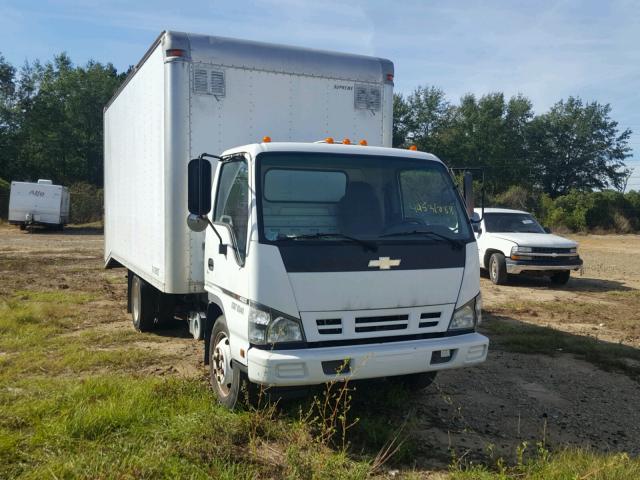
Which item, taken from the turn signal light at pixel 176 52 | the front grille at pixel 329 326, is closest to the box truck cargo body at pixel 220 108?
the turn signal light at pixel 176 52

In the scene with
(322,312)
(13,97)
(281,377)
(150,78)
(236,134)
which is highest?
(13,97)

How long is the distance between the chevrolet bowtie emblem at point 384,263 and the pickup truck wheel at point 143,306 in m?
4.17

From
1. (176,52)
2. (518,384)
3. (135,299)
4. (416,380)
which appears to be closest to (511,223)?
(518,384)

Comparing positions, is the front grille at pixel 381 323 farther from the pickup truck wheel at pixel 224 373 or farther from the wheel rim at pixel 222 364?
the wheel rim at pixel 222 364

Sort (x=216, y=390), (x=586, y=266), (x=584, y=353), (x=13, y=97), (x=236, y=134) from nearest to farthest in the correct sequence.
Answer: (x=216, y=390) → (x=236, y=134) → (x=584, y=353) → (x=586, y=266) → (x=13, y=97)

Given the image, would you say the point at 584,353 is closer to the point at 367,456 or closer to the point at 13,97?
the point at 367,456

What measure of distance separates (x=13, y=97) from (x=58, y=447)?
50.4 meters

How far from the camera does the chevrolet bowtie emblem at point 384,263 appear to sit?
4.29 metres

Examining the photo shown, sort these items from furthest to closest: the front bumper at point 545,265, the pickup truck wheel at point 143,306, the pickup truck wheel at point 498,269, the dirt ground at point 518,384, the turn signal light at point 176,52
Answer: the pickup truck wheel at point 498,269 → the front bumper at point 545,265 → the pickup truck wheel at point 143,306 → the turn signal light at point 176,52 → the dirt ground at point 518,384

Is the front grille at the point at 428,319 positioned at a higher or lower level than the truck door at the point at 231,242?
lower

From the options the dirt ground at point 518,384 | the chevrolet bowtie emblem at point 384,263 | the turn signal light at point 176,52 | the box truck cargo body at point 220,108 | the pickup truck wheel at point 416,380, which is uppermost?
the turn signal light at point 176,52

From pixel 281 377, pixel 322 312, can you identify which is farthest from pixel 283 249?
pixel 281 377

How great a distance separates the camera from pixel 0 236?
2728cm

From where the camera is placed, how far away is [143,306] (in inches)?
301
